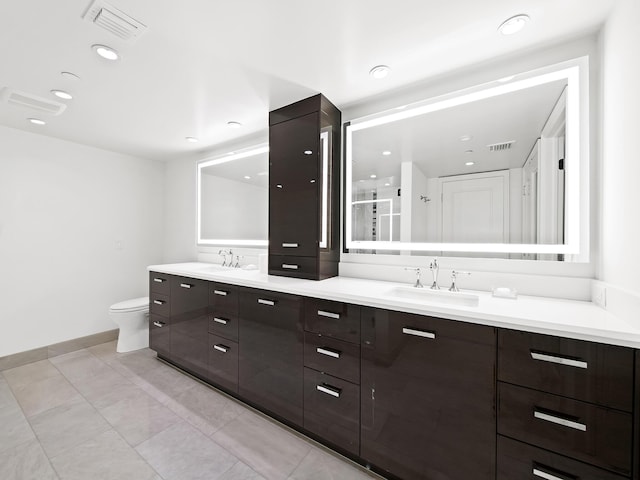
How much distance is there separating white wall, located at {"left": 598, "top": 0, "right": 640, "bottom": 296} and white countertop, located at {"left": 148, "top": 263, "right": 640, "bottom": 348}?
19cm

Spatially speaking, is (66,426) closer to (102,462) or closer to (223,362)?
(102,462)

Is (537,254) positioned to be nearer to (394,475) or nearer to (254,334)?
(394,475)

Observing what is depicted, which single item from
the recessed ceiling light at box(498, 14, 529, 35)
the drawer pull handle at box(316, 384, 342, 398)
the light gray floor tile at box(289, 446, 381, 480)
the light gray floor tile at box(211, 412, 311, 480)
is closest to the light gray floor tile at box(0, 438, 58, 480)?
the light gray floor tile at box(211, 412, 311, 480)

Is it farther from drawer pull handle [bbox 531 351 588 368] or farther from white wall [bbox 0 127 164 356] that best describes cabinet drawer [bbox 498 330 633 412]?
white wall [bbox 0 127 164 356]

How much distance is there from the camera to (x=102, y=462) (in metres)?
1.58

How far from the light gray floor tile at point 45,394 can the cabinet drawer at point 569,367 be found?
304 centimetres

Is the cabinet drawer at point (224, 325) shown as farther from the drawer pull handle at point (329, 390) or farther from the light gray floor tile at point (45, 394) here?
the light gray floor tile at point (45, 394)

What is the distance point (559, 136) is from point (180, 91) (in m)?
2.55

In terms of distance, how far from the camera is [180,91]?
2.08m

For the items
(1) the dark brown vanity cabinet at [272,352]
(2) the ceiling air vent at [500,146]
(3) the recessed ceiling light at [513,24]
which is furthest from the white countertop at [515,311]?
(3) the recessed ceiling light at [513,24]

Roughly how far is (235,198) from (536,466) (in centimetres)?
311

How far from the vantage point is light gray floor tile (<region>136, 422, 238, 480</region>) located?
60.0 inches

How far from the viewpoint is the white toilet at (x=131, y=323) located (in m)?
3.03

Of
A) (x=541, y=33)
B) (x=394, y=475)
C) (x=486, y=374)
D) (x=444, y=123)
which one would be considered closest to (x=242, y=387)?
(x=394, y=475)
